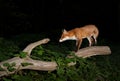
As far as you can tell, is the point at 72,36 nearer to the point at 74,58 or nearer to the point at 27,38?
the point at 74,58

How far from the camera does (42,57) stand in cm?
820

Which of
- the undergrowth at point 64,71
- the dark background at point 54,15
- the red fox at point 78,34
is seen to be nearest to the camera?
the undergrowth at point 64,71

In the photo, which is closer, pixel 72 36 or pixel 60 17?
pixel 72 36

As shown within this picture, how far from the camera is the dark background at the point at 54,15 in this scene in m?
18.8

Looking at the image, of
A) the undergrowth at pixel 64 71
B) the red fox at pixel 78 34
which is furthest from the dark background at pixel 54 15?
the undergrowth at pixel 64 71

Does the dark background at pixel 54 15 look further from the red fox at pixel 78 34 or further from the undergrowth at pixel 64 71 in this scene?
the undergrowth at pixel 64 71

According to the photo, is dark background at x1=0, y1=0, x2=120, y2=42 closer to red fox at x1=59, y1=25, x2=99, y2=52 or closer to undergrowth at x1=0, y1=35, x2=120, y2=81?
red fox at x1=59, y1=25, x2=99, y2=52

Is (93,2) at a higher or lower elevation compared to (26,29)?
higher

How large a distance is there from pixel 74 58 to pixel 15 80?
1439mm

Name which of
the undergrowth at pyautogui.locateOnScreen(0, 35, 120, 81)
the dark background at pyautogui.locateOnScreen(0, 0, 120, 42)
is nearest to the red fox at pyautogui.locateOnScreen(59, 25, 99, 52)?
the undergrowth at pyautogui.locateOnScreen(0, 35, 120, 81)

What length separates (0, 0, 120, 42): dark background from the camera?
61.8 ft

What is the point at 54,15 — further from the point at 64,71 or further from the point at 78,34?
the point at 64,71

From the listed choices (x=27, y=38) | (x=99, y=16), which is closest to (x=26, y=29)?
(x=99, y=16)

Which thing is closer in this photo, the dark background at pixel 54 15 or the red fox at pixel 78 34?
the red fox at pixel 78 34
